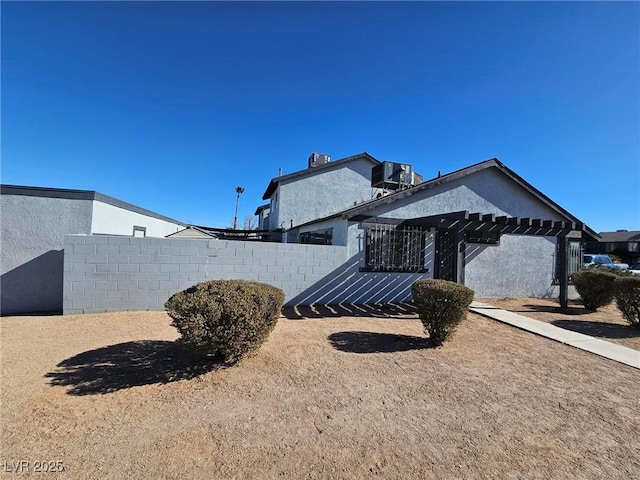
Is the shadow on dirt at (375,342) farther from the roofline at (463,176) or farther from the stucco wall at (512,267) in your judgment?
the stucco wall at (512,267)

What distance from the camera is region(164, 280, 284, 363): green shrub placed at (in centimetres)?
394

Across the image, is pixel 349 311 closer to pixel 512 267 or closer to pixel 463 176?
pixel 463 176

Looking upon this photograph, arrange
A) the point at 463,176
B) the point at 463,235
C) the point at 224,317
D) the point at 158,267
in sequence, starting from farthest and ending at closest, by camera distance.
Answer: the point at 463,176, the point at 463,235, the point at 158,267, the point at 224,317

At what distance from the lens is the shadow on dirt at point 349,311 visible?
27.2ft

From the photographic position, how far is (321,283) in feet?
31.5

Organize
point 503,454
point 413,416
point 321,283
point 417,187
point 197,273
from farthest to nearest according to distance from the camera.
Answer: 1. point 417,187
2. point 321,283
3. point 197,273
4. point 413,416
5. point 503,454

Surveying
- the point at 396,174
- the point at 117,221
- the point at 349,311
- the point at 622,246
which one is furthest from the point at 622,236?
the point at 117,221

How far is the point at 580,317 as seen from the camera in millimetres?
8906

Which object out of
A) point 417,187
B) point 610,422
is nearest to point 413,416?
point 610,422

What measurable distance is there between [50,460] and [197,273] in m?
6.03

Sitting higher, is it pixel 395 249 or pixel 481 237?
pixel 481 237

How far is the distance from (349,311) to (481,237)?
254 inches

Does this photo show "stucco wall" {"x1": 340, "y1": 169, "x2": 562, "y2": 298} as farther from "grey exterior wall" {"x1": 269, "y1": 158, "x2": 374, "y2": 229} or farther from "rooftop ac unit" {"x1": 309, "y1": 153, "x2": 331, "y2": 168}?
"rooftop ac unit" {"x1": 309, "y1": 153, "x2": 331, "y2": 168}

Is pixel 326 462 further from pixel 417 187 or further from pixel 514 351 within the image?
pixel 417 187
